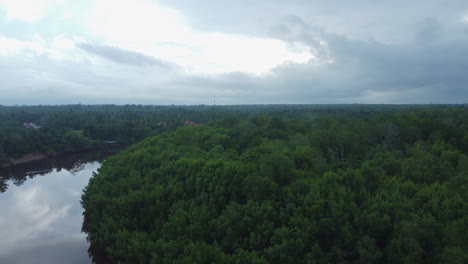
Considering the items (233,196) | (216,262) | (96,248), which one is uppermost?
(233,196)

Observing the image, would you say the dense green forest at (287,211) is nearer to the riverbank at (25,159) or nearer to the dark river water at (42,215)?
the dark river water at (42,215)

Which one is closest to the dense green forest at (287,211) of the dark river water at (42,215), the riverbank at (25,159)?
the dark river water at (42,215)

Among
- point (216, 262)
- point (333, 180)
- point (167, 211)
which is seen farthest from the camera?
point (167, 211)

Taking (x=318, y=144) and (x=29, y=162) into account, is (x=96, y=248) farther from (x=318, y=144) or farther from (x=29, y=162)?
(x=29, y=162)

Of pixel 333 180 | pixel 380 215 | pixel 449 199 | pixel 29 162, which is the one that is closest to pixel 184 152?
pixel 333 180

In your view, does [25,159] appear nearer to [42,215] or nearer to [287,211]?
[42,215]

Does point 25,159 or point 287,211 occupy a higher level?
point 287,211

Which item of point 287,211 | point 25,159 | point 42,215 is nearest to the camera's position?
point 287,211

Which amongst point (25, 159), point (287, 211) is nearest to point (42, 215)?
point (287, 211)

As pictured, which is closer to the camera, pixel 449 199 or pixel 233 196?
pixel 449 199
